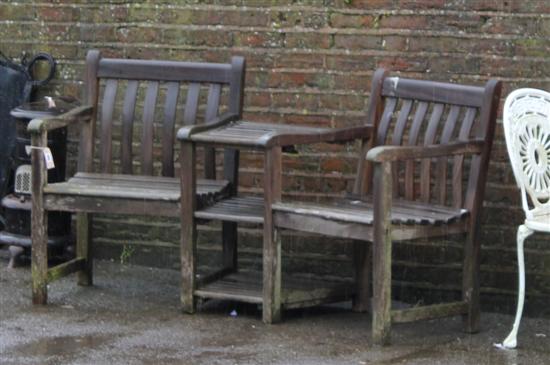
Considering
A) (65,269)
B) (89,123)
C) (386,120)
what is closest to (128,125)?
(89,123)

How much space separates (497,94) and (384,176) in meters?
0.77

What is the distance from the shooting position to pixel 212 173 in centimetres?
718

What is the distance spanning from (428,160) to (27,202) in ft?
7.82

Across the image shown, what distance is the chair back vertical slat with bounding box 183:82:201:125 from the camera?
721 centimetres

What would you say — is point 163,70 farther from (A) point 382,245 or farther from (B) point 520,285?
(B) point 520,285

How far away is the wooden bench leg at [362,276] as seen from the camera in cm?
698

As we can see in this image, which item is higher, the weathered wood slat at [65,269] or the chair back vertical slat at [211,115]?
the chair back vertical slat at [211,115]

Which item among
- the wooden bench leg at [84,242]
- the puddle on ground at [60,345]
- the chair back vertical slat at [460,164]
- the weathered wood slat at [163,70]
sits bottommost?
the puddle on ground at [60,345]

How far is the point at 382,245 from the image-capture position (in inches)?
239

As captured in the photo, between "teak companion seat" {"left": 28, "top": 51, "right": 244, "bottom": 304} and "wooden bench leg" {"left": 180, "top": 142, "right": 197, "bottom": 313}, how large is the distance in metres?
0.11

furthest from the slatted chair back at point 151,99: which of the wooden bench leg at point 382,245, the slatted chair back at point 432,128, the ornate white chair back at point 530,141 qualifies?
the ornate white chair back at point 530,141

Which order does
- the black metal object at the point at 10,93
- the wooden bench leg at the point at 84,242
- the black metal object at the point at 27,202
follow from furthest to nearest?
1. the black metal object at the point at 10,93
2. the black metal object at the point at 27,202
3. the wooden bench leg at the point at 84,242

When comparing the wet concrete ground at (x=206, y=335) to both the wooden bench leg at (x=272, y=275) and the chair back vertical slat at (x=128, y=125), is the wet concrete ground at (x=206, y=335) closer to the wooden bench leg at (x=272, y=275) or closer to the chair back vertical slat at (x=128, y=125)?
the wooden bench leg at (x=272, y=275)

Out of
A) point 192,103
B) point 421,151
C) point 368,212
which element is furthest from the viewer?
point 192,103
